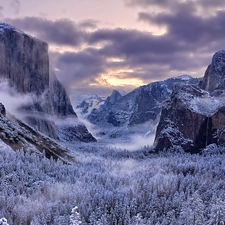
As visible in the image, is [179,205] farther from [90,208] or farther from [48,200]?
[48,200]

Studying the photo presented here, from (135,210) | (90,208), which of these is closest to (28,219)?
(90,208)

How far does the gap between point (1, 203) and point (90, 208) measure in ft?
164

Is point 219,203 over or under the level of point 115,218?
over

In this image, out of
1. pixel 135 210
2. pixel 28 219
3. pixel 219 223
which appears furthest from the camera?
pixel 135 210

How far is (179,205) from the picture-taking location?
652 ft

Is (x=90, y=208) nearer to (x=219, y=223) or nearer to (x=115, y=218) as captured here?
(x=115, y=218)

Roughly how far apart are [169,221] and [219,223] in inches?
999

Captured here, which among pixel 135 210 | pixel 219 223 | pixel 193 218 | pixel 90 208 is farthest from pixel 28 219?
pixel 219 223

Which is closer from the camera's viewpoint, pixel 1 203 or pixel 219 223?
pixel 219 223

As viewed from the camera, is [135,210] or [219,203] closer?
[219,203]

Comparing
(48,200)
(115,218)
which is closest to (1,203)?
(48,200)

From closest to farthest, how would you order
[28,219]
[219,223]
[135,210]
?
[219,223], [28,219], [135,210]

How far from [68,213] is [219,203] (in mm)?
Result: 80558

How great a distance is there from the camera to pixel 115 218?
185 metres
